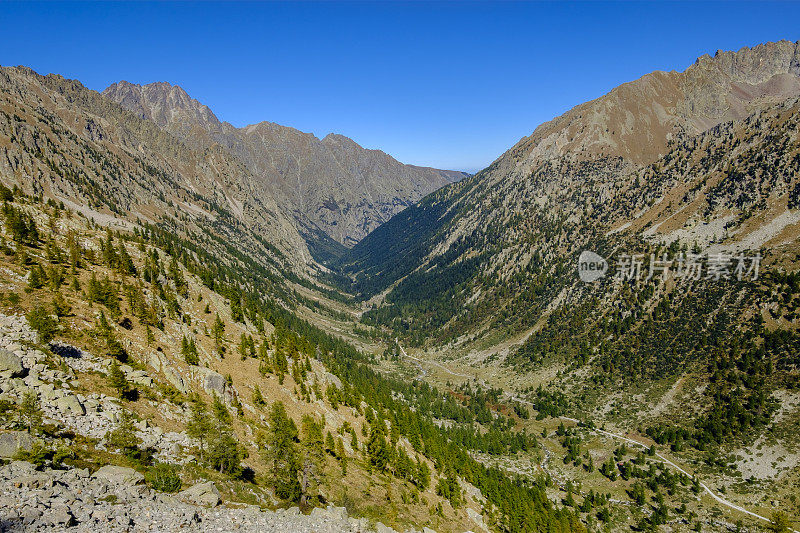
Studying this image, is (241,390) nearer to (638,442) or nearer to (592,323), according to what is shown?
(638,442)

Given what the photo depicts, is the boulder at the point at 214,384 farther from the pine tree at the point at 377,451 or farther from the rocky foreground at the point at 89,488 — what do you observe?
the pine tree at the point at 377,451

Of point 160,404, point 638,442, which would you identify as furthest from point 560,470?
point 160,404

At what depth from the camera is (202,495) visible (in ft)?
96.8

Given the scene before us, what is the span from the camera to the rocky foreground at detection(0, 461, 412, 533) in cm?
2109

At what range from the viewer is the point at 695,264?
554ft

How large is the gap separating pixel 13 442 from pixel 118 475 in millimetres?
6601

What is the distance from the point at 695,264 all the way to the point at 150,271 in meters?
200

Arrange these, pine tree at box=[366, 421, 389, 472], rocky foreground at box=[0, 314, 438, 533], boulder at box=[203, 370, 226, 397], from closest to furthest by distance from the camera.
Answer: rocky foreground at box=[0, 314, 438, 533] → boulder at box=[203, 370, 226, 397] → pine tree at box=[366, 421, 389, 472]

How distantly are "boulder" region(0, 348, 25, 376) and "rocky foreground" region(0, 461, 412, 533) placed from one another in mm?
13036

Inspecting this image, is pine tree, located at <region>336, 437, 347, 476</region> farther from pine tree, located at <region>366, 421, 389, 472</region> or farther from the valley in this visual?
pine tree, located at <region>366, 421, 389, 472</region>

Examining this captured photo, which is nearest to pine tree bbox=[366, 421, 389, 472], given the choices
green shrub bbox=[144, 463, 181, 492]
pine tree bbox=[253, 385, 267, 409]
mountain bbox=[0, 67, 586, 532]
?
mountain bbox=[0, 67, 586, 532]

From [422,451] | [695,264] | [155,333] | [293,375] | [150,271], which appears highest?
[695,264]

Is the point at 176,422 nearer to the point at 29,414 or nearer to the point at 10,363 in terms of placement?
the point at 10,363

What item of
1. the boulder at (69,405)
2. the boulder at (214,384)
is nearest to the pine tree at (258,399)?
the boulder at (214,384)
